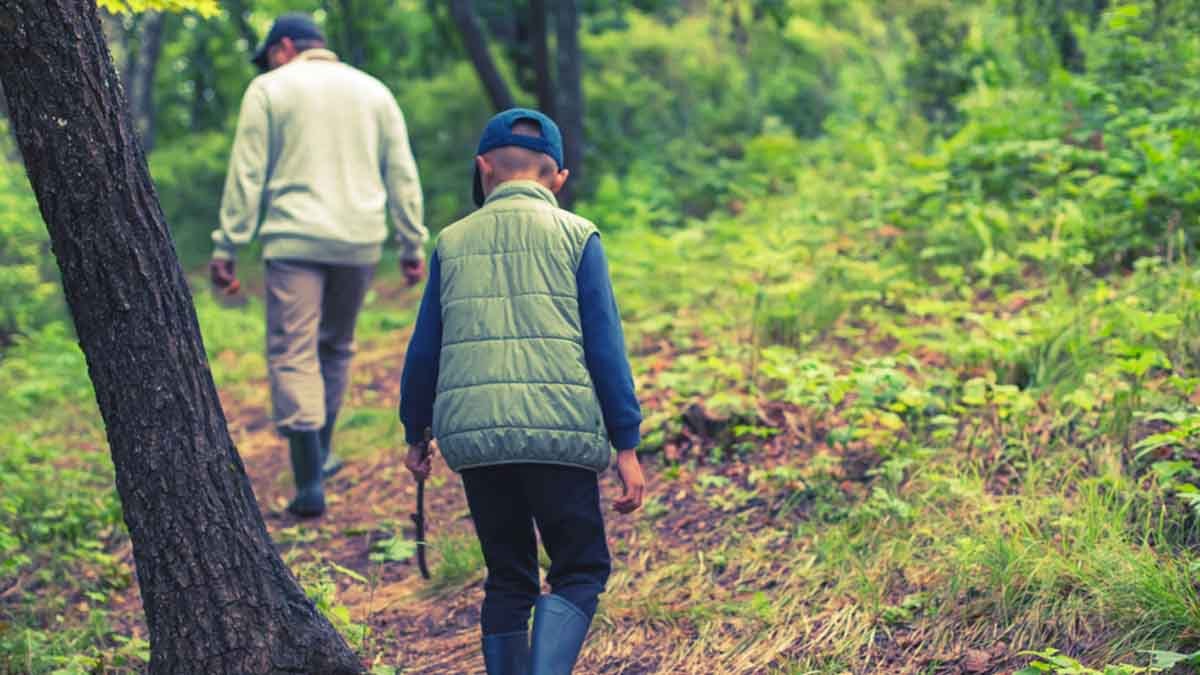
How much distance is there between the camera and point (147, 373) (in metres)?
3.17

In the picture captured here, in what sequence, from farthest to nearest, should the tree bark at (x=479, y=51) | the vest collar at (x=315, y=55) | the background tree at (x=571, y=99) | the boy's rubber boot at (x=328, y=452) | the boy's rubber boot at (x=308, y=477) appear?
the background tree at (x=571, y=99)
the tree bark at (x=479, y=51)
the boy's rubber boot at (x=328, y=452)
the vest collar at (x=315, y=55)
the boy's rubber boot at (x=308, y=477)

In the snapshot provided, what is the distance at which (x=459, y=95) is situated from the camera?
45.9ft

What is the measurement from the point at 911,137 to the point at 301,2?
1218 centimetres

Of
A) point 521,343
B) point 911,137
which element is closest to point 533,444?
point 521,343

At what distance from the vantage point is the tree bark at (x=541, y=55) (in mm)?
11250

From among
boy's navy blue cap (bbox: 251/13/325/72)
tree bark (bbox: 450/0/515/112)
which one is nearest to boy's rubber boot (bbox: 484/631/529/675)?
boy's navy blue cap (bbox: 251/13/325/72)

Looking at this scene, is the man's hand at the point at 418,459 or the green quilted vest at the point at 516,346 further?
the man's hand at the point at 418,459

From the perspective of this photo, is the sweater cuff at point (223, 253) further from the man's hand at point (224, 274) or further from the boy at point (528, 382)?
the boy at point (528, 382)

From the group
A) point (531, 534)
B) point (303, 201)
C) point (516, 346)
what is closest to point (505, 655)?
point (531, 534)

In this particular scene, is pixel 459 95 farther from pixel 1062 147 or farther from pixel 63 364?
pixel 1062 147

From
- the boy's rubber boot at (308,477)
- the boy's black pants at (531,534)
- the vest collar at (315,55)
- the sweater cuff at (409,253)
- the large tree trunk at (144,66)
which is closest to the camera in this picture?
the boy's black pants at (531,534)

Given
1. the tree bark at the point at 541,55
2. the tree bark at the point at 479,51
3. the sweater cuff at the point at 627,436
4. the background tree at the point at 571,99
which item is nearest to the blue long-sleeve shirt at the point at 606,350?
the sweater cuff at the point at 627,436

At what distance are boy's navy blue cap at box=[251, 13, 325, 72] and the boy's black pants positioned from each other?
127 inches

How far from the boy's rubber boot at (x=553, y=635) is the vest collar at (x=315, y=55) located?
11.1 feet
